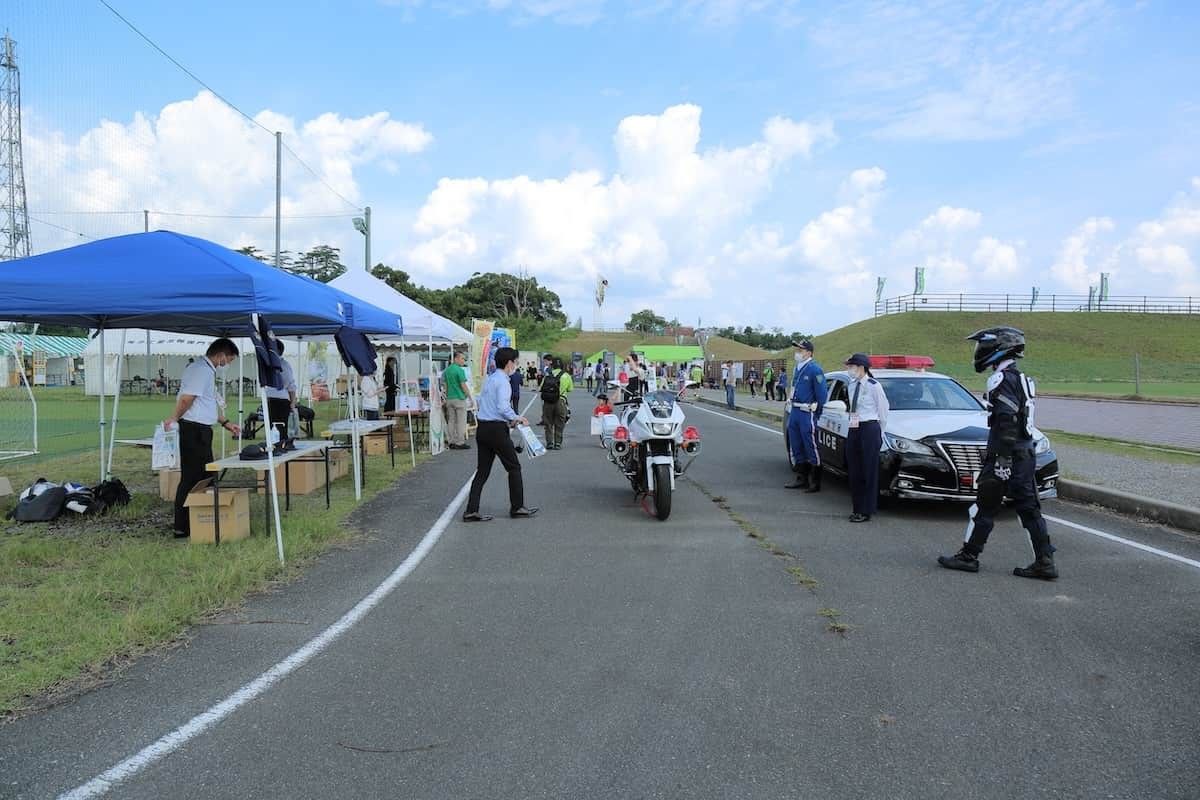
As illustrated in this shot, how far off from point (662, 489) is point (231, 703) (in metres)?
5.54

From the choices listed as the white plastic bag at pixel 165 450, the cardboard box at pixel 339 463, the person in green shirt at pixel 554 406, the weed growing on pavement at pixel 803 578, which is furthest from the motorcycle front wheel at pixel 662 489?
the person in green shirt at pixel 554 406

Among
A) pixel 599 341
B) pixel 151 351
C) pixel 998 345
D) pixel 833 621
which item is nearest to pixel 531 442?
pixel 833 621

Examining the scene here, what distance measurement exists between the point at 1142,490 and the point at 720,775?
8.96 metres

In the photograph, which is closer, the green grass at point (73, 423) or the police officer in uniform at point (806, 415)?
the police officer in uniform at point (806, 415)

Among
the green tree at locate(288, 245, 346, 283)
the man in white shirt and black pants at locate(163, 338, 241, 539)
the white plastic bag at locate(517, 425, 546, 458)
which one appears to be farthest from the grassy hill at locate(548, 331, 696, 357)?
the man in white shirt and black pants at locate(163, 338, 241, 539)

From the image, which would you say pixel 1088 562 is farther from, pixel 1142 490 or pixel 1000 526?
pixel 1142 490

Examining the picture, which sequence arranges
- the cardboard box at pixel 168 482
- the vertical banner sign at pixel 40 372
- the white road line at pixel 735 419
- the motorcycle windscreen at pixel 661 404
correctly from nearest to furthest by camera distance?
the motorcycle windscreen at pixel 661 404
the cardboard box at pixel 168 482
the white road line at pixel 735 419
the vertical banner sign at pixel 40 372

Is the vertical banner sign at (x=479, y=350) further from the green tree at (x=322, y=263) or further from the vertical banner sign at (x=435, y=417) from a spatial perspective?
the green tree at (x=322, y=263)

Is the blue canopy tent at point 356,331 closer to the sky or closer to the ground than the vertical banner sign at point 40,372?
closer to the sky

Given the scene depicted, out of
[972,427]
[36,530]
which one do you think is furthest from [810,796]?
[36,530]

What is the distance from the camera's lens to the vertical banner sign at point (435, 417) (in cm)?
1620

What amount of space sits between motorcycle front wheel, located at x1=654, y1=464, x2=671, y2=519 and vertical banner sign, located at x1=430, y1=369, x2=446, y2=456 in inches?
313

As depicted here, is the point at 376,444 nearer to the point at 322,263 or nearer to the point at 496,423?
the point at 496,423

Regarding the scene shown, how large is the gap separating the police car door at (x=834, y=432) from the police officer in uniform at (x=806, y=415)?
148mm
